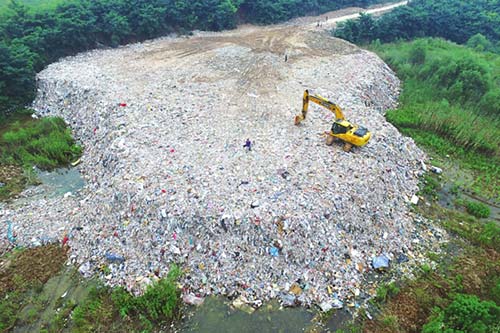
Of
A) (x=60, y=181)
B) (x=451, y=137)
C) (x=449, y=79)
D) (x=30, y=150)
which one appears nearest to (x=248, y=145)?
(x=60, y=181)

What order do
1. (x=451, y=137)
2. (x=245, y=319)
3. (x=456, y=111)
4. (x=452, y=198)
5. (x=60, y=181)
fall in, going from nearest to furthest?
(x=245, y=319) < (x=452, y=198) < (x=60, y=181) < (x=451, y=137) < (x=456, y=111)

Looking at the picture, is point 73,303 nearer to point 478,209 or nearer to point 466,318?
point 466,318

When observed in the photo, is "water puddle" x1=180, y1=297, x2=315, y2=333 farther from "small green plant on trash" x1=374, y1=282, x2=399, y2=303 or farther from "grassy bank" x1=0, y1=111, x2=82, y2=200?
"grassy bank" x1=0, y1=111, x2=82, y2=200

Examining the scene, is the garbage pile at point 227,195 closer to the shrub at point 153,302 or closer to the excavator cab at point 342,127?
the shrub at point 153,302

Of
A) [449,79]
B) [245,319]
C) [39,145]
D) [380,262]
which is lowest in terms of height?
[245,319]

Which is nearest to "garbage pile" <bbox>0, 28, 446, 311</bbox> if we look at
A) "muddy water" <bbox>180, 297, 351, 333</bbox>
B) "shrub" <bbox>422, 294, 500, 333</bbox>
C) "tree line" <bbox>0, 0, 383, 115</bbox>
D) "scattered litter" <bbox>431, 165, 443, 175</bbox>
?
"muddy water" <bbox>180, 297, 351, 333</bbox>

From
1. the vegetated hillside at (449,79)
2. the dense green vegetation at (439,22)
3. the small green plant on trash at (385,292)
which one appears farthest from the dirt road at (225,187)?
the dense green vegetation at (439,22)

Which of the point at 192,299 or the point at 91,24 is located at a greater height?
the point at 91,24

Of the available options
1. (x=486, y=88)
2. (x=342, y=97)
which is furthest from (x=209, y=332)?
(x=486, y=88)
